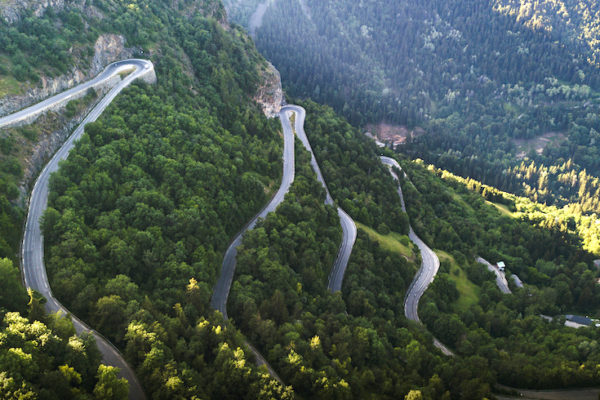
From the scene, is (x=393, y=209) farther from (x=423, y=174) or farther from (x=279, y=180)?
(x=423, y=174)

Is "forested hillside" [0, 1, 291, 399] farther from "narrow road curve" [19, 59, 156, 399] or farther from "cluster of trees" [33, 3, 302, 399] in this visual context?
"narrow road curve" [19, 59, 156, 399]

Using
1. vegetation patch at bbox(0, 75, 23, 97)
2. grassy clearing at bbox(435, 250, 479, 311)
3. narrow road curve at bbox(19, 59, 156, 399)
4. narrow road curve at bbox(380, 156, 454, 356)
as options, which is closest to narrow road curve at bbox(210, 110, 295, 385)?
narrow road curve at bbox(19, 59, 156, 399)

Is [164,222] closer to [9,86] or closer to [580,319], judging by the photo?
[9,86]

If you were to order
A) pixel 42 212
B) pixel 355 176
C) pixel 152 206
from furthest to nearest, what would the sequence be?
pixel 355 176, pixel 152 206, pixel 42 212

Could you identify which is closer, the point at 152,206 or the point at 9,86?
the point at 152,206

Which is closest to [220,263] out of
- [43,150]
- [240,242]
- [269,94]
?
[240,242]

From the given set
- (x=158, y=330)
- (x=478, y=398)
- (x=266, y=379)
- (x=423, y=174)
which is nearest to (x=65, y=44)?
(x=158, y=330)
